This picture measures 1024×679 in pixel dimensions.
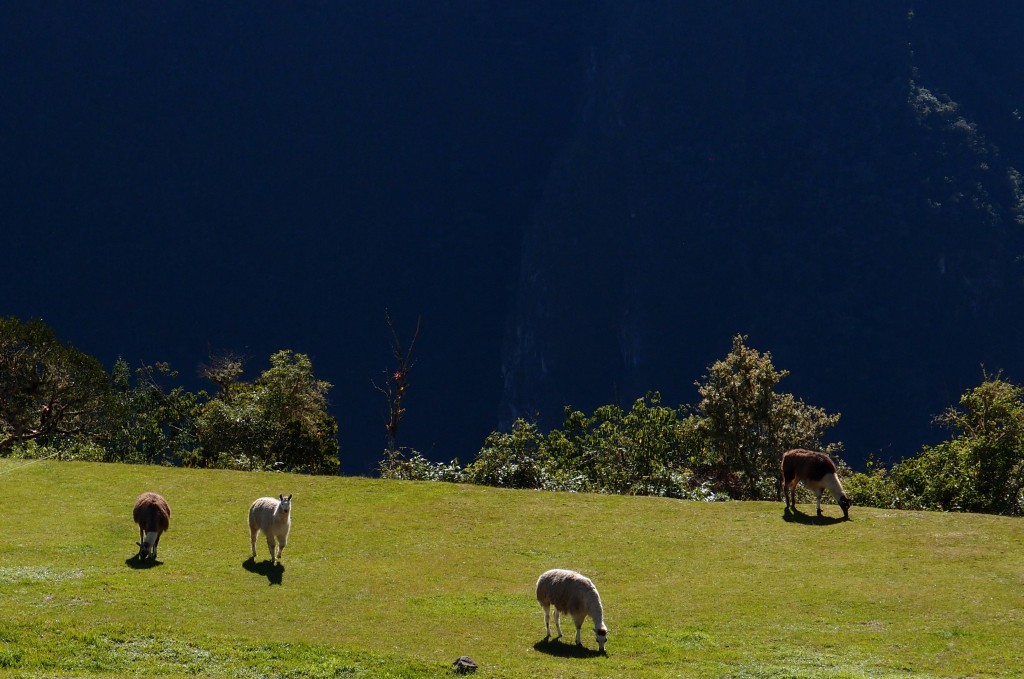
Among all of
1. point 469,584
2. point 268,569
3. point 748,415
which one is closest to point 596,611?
point 469,584

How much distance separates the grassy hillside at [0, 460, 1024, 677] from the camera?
699 inches

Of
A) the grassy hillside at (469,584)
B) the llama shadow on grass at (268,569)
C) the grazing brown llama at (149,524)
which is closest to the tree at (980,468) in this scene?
the grassy hillside at (469,584)

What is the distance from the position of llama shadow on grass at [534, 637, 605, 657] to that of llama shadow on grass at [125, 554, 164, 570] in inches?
406

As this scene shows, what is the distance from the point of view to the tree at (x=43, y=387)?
4478 centimetres

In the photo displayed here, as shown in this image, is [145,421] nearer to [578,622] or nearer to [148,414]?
[148,414]

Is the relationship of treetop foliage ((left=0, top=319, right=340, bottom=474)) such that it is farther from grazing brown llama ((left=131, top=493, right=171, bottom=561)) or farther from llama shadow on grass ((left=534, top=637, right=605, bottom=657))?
llama shadow on grass ((left=534, top=637, right=605, bottom=657))

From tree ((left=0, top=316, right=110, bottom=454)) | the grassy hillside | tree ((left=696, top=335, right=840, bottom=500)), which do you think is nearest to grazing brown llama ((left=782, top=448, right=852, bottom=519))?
the grassy hillside

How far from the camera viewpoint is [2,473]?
33812 mm

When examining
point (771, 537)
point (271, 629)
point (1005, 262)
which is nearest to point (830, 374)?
point (1005, 262)

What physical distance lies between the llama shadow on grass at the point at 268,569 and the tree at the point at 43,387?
23.7 metres

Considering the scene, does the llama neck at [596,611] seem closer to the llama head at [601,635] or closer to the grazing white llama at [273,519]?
the llama head at [601,635]

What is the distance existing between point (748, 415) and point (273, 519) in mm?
28316

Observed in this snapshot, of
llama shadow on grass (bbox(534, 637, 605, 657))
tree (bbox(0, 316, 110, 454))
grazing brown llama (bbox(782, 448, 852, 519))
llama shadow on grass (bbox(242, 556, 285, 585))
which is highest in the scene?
tree (bbox(0, 316, 110, 454))

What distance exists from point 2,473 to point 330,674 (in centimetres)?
2223
